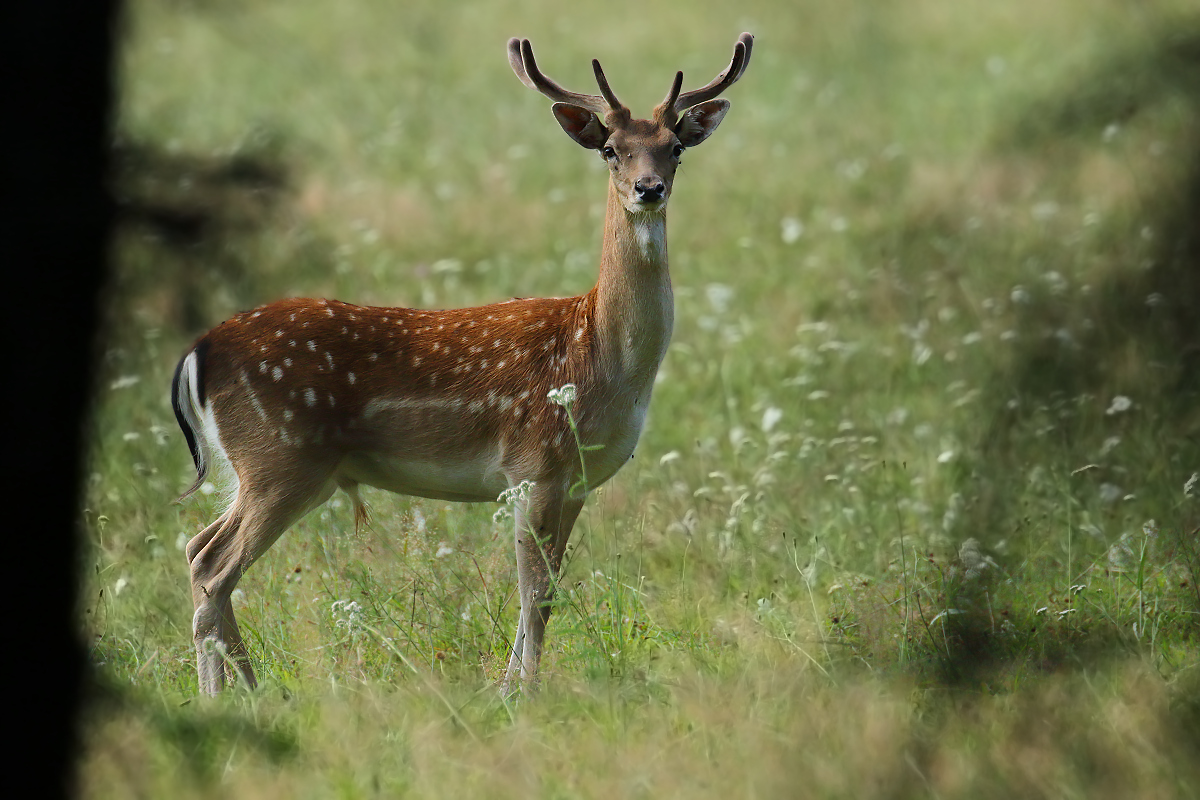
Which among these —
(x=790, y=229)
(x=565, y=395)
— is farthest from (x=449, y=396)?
(x=790, y=229)

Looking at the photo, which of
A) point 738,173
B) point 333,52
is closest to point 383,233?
point 738,173

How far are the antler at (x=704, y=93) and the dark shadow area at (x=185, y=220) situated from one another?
2.24 meters

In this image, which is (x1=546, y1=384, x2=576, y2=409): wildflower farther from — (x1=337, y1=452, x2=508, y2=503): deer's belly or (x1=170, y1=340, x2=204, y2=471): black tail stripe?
(x1=170, y1=340, x2=204, y2=471): black tail stripe

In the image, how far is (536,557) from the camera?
5203 millimetres

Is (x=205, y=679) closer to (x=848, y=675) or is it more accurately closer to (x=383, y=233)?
(x=848, y=675)

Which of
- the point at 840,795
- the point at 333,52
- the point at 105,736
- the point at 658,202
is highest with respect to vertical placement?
the point at 333,52

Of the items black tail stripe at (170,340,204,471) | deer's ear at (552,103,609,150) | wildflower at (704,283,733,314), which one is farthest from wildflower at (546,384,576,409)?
wildflower at (704,283,733,314)

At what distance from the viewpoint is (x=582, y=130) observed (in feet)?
17.8

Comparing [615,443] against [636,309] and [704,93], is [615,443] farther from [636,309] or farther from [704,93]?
[704,93]

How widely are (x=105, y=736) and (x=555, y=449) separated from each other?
6.74 feet

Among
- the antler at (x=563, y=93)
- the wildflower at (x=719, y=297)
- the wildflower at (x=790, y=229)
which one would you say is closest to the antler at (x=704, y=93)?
the antler at (x=563, y=93)

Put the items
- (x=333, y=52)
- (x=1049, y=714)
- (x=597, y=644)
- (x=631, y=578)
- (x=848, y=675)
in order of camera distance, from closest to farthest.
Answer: (x=1049, y=714) → (x=848, y=675) → (x=597, y=644) → (x=631, y=578) → (x=333, y=52)

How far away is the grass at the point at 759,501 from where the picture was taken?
12.0 ft

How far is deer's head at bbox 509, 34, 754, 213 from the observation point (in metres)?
5.18
